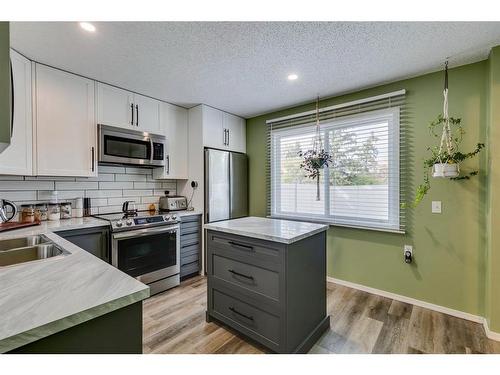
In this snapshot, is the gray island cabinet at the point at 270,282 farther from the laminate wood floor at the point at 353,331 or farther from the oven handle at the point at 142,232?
the oven handle at the point at 142,232

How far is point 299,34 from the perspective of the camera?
1.74 metres

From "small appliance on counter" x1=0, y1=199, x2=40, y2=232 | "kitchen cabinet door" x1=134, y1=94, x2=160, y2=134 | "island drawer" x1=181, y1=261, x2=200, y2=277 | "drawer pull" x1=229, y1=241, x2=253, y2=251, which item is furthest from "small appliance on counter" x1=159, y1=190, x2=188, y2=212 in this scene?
"drawer pull" x1=229, y1=241, x2=253, y2=251

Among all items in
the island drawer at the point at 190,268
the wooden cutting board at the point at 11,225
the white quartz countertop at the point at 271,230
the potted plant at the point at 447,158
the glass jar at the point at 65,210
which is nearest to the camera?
the white quartz countertop at the point at 271,230

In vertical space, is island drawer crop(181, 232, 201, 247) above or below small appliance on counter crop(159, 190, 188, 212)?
below

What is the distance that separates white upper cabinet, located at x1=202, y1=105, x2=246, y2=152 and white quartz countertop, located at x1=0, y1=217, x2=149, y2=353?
2464mm

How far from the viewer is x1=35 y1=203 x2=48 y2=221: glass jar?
2361 millimetres

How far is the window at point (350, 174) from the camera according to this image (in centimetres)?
258

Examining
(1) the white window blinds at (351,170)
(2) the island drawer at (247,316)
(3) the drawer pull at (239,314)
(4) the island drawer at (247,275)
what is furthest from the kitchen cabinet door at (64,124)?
(1) the white window blinds at (351,170)

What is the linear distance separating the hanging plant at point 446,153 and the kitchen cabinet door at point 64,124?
3.30 meters

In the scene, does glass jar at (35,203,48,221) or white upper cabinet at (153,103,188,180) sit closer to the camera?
glass jar at (35,203,48,221)

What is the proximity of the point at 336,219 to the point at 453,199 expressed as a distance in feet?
3.73

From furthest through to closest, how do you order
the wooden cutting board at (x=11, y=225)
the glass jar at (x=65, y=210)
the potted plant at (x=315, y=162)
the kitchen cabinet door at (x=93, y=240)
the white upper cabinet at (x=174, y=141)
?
the white upper cabinet at (x=174, y=141) < the potted plant at (x=315, y=162) < the glass jar at (x=65, y=210) < the kitchen cabinet door at (x=93, y=240) < the wooden cutting board at (x=11, y=225)

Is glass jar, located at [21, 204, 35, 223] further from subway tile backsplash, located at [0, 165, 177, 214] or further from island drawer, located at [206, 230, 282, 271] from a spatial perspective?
island drawer, located at [206, 230, 282, 271]
